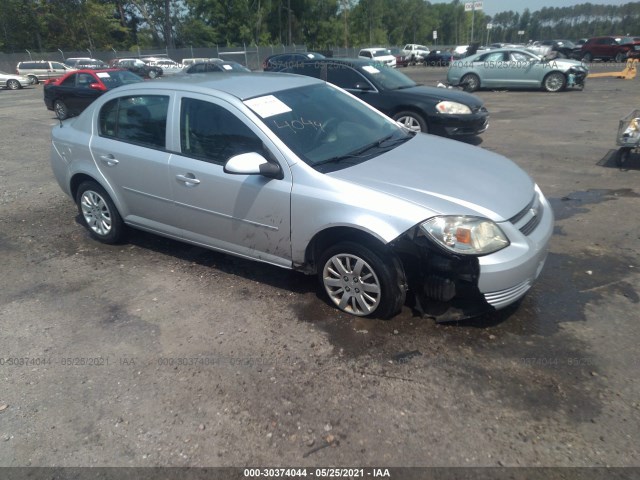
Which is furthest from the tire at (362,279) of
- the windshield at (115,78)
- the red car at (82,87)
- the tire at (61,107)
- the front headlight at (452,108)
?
the tire at (61,107)

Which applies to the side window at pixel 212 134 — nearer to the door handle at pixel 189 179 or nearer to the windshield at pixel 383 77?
the door handle at pixel 189 179

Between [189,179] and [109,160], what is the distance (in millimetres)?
1147

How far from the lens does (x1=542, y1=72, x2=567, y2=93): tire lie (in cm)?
1705

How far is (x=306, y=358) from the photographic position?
3279 mm

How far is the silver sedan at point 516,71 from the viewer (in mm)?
17031

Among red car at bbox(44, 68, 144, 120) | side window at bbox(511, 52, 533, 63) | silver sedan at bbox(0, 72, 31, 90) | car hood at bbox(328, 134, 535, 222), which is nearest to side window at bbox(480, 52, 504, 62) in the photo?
side window at bbox(511, 52, 533, 63)

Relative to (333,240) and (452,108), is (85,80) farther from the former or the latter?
(333,240)

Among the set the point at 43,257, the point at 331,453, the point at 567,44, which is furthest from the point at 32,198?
the point at 567,44

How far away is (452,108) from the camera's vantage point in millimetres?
8477

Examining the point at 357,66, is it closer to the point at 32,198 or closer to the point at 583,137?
the point at 583,137

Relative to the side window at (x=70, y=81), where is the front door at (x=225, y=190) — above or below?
below

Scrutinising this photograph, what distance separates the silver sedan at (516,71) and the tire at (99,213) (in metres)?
16.8

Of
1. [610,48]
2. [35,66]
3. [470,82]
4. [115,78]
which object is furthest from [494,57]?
[35,66]

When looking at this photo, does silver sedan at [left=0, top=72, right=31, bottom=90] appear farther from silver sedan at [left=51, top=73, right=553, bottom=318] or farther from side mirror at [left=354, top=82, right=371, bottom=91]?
silver sedan at [left=51, top=73, right=553, bottom=318]
